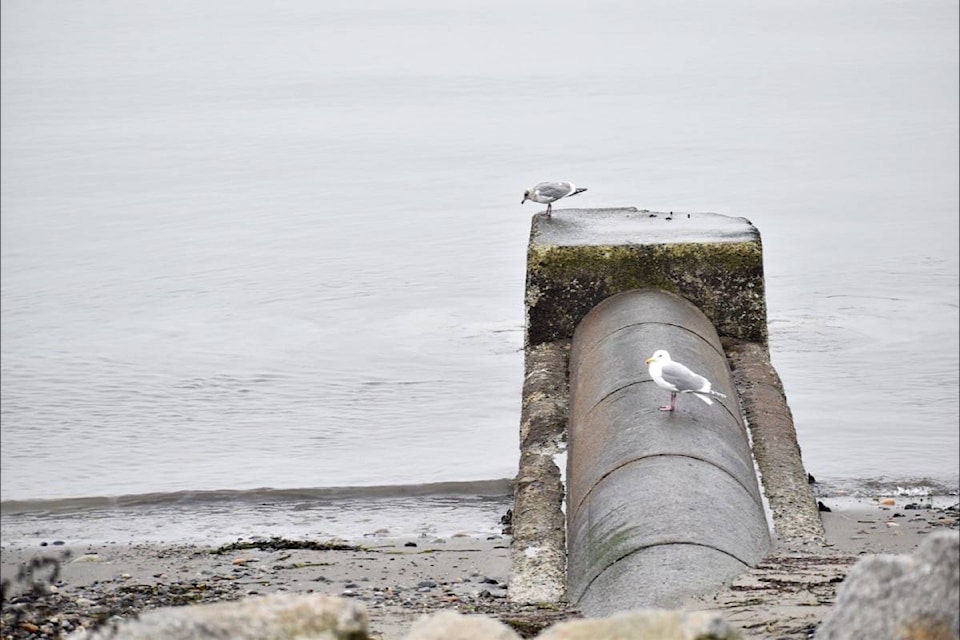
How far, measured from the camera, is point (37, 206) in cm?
3447

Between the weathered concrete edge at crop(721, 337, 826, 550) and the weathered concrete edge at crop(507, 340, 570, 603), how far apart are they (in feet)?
3.59

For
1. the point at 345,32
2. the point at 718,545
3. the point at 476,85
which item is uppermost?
the point at 345,32

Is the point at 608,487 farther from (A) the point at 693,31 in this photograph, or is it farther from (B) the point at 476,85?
(A) the point at 693,31

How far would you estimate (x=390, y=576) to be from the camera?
9.58m

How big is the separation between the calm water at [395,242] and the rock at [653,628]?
10.5 meters

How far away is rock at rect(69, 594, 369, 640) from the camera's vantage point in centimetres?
320

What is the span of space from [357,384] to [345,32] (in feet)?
275

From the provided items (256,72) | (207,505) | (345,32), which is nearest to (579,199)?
(207,505)

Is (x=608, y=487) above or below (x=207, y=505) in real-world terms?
above

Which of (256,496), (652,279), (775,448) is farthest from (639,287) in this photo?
(256,496)

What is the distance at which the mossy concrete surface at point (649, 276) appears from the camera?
Result: 931cm

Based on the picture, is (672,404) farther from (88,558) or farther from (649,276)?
(88,558)

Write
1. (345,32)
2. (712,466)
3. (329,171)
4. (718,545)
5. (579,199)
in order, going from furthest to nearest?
1. (345,32)
2. (329,171)
3. (579,199)
4. (712,466)
5. (718,545)

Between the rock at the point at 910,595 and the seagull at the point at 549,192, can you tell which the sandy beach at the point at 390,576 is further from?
the seagull at the point at 549,192
